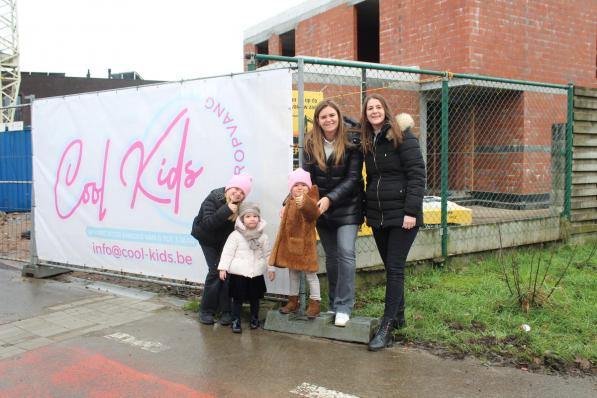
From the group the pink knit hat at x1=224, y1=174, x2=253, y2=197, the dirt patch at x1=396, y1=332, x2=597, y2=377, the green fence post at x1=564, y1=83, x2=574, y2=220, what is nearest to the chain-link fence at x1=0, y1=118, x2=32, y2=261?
the pink knit hat at x1=224, y1=174, x2=253, y2=197

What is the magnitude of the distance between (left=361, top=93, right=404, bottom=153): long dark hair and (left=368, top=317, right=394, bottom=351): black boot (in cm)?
140

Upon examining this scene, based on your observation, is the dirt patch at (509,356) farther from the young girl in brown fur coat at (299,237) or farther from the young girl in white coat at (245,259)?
the young girl in white coat at (245,259)

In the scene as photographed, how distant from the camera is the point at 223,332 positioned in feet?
15.7

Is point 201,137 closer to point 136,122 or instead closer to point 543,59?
point 136,122

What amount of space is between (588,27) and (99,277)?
39.0 feet

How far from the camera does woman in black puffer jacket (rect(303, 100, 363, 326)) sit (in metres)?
4.47

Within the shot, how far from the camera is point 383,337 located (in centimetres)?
430

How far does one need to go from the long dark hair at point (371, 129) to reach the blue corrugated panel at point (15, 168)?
22.1 ft

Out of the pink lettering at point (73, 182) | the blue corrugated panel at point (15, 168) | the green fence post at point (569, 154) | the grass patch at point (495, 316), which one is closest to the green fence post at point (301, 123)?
the grass patch at point (495, 316)

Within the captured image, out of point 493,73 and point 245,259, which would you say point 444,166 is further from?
point 493,73

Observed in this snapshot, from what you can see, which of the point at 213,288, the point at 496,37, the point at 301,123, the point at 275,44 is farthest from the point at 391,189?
the point at 275,44

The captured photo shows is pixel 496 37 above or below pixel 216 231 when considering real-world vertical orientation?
above

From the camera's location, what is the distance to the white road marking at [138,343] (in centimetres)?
442

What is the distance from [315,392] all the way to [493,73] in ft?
30.9
